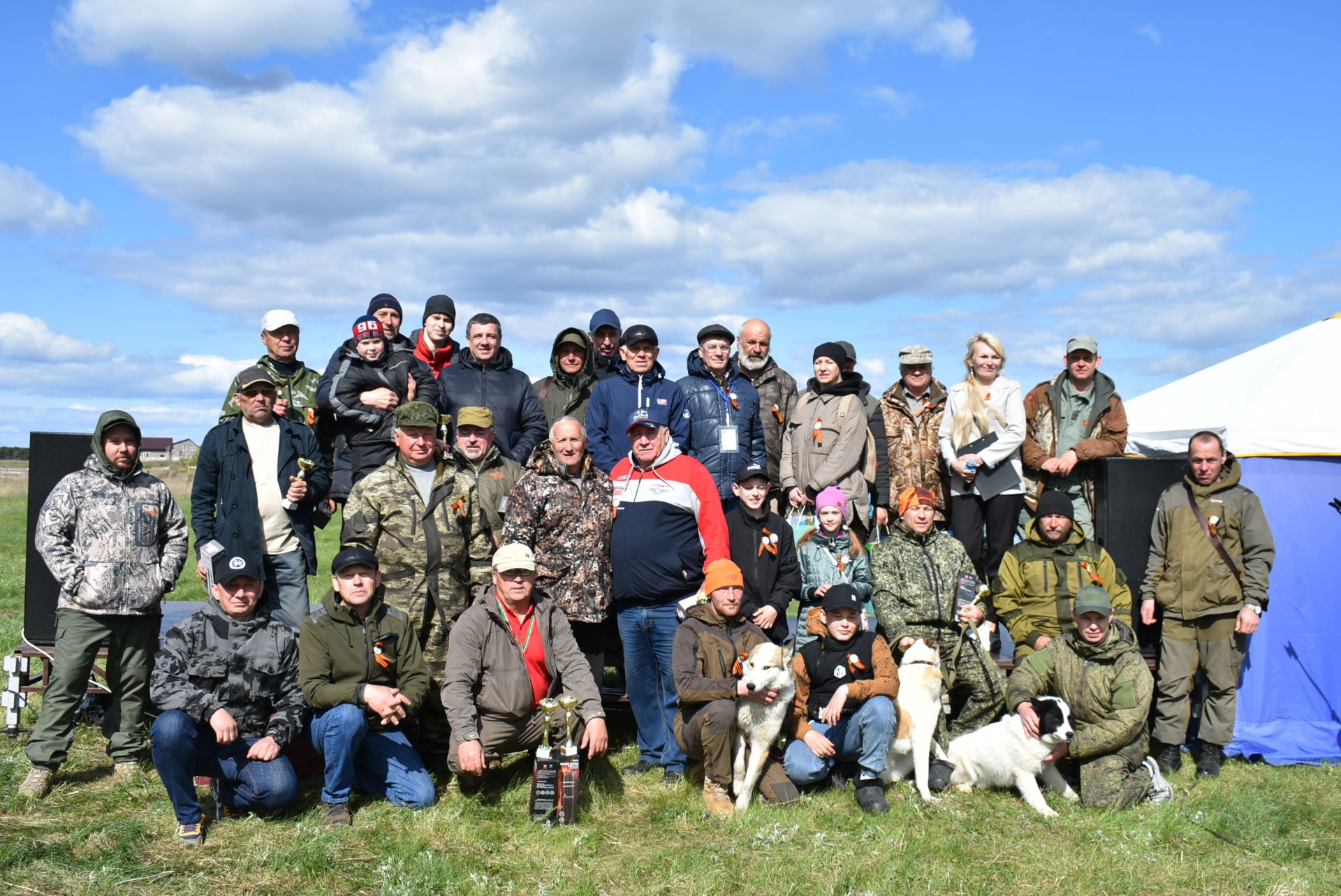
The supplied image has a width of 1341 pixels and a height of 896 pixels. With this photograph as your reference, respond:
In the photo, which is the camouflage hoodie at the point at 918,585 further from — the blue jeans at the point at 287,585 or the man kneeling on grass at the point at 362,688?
the blue jeans at the point at 287,585

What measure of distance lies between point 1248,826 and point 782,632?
274cm

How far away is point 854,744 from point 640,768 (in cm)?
132

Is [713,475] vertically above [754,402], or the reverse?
[754,402]

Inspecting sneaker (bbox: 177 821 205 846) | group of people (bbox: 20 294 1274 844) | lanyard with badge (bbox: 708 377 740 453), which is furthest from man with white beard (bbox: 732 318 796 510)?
sneaker (bbox: 177 821 205 846)

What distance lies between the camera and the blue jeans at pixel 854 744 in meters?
5.48

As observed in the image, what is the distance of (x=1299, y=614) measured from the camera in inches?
272

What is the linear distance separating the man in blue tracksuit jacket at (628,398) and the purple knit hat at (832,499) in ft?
3.57

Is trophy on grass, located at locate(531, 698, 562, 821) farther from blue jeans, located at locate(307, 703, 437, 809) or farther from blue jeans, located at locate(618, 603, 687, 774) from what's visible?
blue jeans, located at locate(618, 603, 687, 774)

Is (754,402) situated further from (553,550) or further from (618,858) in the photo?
(618,858)

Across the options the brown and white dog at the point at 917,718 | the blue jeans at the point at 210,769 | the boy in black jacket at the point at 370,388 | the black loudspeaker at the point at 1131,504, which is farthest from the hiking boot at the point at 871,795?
the boy in black jacket at the point at 370,388

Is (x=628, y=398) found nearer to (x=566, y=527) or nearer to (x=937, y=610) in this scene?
(x=566, y=527)

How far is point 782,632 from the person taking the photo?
6.23m

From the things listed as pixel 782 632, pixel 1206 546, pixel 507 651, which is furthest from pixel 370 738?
pixel 1206 546

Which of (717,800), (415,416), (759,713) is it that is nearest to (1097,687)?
(759,713)
